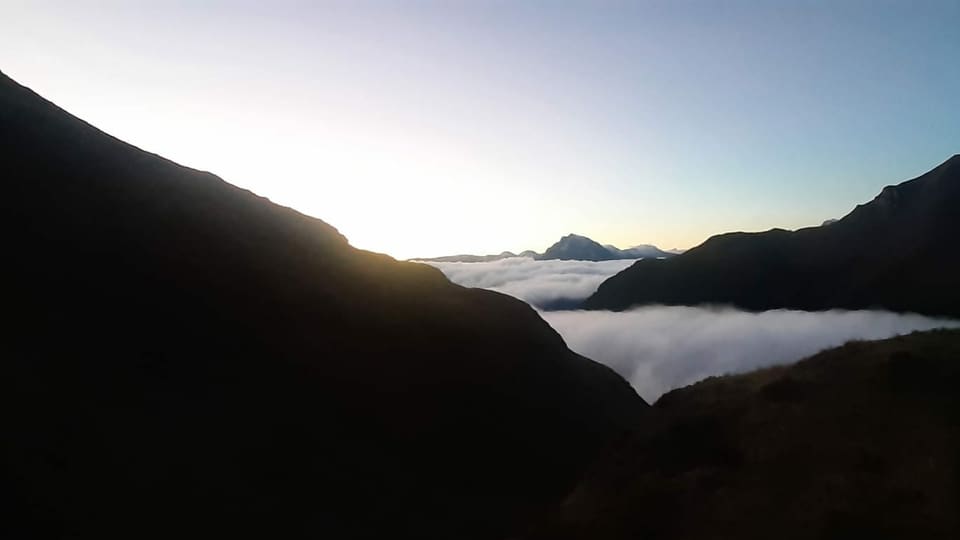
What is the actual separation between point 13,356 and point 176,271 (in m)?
15.1

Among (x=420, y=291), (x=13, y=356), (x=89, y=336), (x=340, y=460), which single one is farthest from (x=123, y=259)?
(x=420, y=291)

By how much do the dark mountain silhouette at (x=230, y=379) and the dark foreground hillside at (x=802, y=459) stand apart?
759 inches

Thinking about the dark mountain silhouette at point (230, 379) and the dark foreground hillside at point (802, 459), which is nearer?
the dark foreground hillside at point (802, 459)

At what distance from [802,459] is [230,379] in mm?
33225

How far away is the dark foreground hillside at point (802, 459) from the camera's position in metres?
15.4

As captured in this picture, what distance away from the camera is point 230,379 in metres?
40.7

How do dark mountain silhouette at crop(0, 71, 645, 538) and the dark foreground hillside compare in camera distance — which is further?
dark mountain silhouette at crop(0, 71, 645, 538)

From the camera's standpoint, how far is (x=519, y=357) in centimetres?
6344

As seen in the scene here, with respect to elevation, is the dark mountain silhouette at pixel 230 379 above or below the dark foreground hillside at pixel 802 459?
below

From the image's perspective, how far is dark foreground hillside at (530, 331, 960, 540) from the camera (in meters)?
15.4

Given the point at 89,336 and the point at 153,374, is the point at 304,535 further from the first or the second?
the point at 89,336

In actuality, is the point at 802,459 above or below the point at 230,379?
above

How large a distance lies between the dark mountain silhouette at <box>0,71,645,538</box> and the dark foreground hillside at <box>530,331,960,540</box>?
63.3 feet

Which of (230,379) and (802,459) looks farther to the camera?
(230,379)
